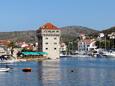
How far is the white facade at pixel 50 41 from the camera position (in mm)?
149575

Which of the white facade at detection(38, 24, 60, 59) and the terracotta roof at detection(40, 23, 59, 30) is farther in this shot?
the terracotta roof at detection(40, 23, 59, 30)

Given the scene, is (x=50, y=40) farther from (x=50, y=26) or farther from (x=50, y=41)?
(x=50, y=26)

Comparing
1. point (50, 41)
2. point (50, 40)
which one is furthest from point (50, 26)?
point (50, 41)

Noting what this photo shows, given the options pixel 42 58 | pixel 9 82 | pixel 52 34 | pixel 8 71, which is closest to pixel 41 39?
pixel 52 34

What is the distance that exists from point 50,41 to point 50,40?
32 cm

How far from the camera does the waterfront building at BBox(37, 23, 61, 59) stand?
150m

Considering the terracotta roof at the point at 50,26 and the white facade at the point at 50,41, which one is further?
the terracotta roof at the point at 50,26

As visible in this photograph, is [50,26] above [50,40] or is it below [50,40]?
above

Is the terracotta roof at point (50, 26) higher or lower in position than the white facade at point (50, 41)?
higher

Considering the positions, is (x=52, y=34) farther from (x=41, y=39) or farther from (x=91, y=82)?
(x=91, y=82)

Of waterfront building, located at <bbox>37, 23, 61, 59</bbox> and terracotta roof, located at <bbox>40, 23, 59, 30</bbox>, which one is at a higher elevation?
terracotta roof, located at <bbox>40, 23, 59, 30</bbox>

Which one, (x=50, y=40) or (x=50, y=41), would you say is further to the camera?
(x=50, y=40)

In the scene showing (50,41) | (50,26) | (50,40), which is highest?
(50,26)

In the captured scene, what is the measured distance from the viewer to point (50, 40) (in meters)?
154
